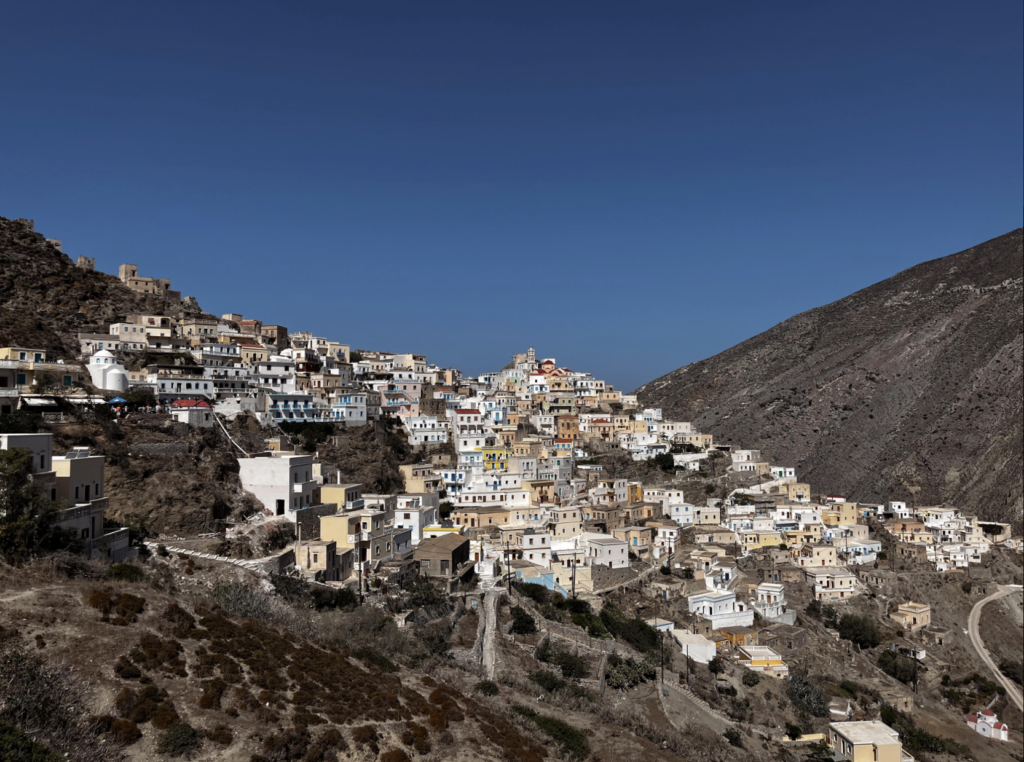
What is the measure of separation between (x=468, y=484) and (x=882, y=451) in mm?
53881

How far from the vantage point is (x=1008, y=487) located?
212 feet

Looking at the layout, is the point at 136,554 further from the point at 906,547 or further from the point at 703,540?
the point at 906,547

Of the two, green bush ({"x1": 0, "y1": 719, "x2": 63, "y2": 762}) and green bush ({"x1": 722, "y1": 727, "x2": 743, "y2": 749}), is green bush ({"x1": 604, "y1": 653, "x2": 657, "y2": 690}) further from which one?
green bush ({"x1": 0, "y1": 719, "x2": 63, "y2": 762})

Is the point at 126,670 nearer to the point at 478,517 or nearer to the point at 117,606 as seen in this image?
the point at 117,606

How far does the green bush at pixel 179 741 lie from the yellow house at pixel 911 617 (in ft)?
130

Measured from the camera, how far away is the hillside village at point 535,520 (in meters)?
25.7

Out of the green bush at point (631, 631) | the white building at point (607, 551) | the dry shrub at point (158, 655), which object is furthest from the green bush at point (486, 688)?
the white building at point (607, 551)

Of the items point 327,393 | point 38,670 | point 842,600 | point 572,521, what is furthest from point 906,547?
point 38,670

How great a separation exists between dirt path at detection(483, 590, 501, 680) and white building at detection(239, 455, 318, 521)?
306 inches

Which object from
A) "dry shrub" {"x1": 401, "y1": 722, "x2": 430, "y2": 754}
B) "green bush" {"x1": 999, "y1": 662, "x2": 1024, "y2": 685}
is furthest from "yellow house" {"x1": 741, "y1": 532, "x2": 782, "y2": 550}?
"dry shrub" {"x1": 401, "y1": 722, "x2": 430, "y2": 754}

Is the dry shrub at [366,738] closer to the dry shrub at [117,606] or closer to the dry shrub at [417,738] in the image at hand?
the dry shrub at [417,738]

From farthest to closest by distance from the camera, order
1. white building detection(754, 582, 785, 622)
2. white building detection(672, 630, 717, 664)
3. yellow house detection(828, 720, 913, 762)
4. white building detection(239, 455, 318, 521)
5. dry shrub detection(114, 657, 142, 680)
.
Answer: white building detection(754, 582, 785, 622) → white building detection(672, 630, 717, 664) → white building detection(239, 455, 318, 521) → yellow house detection(828, 720, 913, 762) → dry shrub detection(114, 657, 142, 680)

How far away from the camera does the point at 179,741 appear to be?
11.0 meters

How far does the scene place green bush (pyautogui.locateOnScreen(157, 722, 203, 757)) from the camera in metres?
10.9
